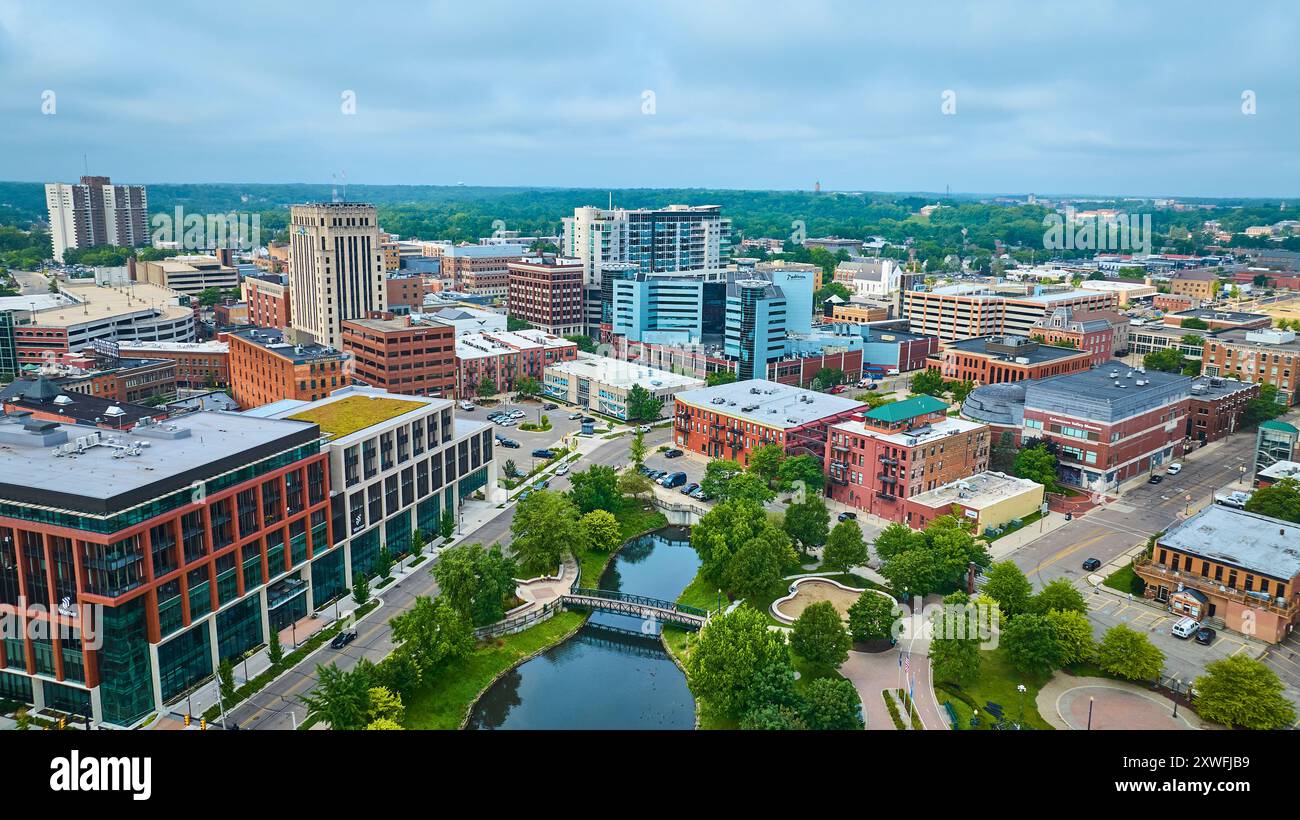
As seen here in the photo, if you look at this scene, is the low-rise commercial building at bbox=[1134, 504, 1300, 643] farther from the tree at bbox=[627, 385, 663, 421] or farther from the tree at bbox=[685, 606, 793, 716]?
the tree at bbox=[627, 385, 663, 421]

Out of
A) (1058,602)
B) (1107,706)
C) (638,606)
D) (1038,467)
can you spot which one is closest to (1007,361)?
(1038,467)

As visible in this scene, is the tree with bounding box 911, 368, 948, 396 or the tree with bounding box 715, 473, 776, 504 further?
the tree with bounding box 911, 368, 948, 396

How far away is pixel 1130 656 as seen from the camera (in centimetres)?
3575

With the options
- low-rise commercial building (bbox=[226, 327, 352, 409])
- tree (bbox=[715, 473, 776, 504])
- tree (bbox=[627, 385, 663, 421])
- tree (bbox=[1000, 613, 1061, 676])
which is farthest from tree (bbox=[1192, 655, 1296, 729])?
low-rise commercial building (bbox=[226, 327, 352, 409])

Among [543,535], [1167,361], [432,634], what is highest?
[1167,361]

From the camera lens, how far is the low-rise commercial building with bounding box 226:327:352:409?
6719cm

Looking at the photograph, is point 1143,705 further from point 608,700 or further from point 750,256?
point 750,256

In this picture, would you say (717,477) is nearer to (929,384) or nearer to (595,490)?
(595,490)

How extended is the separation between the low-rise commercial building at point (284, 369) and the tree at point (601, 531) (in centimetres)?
2519

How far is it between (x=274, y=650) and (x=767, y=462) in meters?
31.1

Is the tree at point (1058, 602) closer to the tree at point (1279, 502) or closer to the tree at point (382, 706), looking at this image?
the tree at point (1279, 502)

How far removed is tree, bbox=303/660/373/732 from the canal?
500 centimetres

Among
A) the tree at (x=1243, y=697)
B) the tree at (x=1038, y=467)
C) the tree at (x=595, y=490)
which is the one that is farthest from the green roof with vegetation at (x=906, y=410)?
the tree at (x=1243, y=697)
